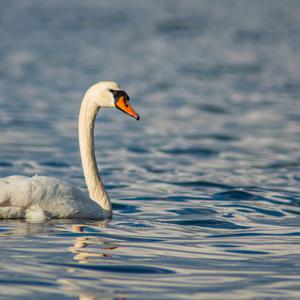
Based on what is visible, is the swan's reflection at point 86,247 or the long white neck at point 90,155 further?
the long white neck at point 90,155

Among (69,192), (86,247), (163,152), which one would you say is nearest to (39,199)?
(69,192)

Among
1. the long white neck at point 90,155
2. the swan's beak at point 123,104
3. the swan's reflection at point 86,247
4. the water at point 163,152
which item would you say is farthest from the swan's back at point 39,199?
the swan's beak at point 123,104

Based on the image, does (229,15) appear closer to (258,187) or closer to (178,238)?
(258,187)

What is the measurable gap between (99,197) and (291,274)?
10.9ft

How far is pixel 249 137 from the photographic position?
1955 centimetres

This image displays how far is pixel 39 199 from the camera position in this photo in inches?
386

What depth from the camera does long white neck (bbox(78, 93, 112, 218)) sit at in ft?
35.7

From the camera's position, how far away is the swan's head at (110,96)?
10688 mm

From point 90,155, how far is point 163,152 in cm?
642

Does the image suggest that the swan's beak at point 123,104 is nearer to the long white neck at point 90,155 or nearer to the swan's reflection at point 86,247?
the long white neck at point 90,155

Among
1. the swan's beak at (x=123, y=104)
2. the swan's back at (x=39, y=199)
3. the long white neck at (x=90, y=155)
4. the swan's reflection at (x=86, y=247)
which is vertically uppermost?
the swan's beak at (x=123, y=104)

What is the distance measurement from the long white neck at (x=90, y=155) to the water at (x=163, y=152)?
0.36m

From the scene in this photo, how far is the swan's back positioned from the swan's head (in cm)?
106

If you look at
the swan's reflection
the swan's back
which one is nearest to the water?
the swan's reflection
